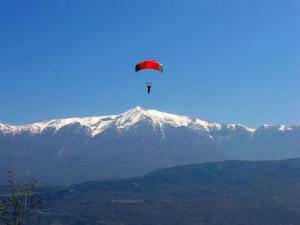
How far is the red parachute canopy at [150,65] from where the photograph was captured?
419 ft

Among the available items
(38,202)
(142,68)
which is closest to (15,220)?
(38,202)

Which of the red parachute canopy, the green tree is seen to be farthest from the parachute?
the green tree

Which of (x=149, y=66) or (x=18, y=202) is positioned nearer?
(x=18, y=202)

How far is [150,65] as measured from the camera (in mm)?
129125

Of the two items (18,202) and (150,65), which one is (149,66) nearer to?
(150,65)

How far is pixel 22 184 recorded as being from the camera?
102 meters

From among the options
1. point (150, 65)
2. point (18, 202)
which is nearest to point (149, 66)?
point (150, 65)

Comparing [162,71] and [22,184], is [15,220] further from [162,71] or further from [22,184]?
[162,71]

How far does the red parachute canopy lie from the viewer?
5030 inches

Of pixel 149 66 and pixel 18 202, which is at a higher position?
pixel 149 66

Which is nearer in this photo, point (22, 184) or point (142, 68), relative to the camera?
point (22, 184)

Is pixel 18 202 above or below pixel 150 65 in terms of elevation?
below

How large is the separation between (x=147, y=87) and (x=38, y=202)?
3872cm

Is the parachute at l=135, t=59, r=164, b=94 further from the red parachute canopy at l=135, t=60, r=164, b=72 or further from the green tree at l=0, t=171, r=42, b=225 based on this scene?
the green tree at l=0, t=171, r=42, b=225
